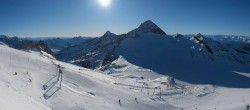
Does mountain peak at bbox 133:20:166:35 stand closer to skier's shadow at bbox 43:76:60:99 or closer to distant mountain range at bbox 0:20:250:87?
distant mountain range at bbox 0:20:250:87

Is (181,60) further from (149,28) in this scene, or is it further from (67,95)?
(67,95)

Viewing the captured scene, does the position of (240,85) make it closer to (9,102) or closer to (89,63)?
(89,63)

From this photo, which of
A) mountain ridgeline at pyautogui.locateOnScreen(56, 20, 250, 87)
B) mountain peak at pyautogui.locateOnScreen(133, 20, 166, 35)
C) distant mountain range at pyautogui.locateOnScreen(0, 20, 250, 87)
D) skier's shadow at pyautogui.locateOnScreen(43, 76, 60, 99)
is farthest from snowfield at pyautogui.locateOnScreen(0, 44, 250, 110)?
mountain peak at pyautogui.locateOnScreen(133, 20, 166, 35)

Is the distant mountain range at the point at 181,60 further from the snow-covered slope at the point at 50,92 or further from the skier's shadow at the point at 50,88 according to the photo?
the skier's shadow at the point at 50,88

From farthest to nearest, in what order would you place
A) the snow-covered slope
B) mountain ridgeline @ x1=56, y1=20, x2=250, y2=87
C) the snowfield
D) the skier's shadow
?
1. mountain ridgeline @ x1=56, y1=20, x2=250, y2=87
2. the skier's shadow
3. the snowfield
4. the snow-covered slope

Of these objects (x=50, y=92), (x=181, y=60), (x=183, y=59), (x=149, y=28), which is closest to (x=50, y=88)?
(x=50, y=92)

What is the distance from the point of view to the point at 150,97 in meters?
34.1

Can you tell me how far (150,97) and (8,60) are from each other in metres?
16.0

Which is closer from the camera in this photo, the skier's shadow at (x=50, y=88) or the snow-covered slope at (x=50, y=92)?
the snow-covered slope at (x=50, y=92)

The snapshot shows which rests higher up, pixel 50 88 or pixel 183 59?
pixel 183 59

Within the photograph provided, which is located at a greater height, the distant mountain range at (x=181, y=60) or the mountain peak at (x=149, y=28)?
the mountain peak at (x=149, y=28)

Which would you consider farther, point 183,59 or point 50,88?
point 183,59

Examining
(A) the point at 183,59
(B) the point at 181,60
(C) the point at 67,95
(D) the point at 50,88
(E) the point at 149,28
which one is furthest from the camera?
(E) the point at 149,28

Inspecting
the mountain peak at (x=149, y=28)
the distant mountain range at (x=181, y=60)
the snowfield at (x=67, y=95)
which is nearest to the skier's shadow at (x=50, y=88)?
the snowfield at (x=67, y=95)
